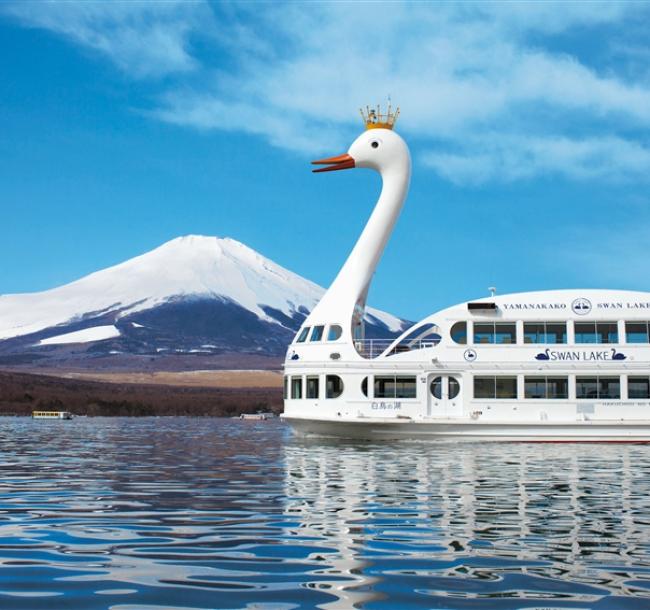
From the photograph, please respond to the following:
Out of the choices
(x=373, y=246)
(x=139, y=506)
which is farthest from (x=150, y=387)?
(x=139, y=506)

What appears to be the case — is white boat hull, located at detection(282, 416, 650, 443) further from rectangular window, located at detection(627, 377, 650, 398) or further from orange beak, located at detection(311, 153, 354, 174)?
orange beak, located at detection(311, 153, 354, 174)

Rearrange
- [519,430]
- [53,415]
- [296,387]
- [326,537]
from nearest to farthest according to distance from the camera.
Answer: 1. [326,537]
2. [519,430]
3. [296,387]
4. [53,415]

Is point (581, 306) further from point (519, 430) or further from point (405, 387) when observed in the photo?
point (405, 387)

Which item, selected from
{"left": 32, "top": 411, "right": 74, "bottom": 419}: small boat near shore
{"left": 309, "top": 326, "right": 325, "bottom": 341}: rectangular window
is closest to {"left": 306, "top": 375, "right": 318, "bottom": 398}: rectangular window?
{"left": 309, "top": 326, "right": 325, "bottom": 341}: rectangular window

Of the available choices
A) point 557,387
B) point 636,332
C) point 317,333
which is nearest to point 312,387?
point 317,333

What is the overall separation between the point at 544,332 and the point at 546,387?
6.10ft

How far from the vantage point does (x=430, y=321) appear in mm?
32469

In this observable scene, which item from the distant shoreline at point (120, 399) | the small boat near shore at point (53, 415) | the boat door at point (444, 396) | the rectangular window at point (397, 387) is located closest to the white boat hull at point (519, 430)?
the boat door at point (444, 396)

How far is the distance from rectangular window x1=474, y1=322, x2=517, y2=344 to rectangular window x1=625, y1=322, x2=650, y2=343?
12.4 feet

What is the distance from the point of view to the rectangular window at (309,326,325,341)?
33.8 meters

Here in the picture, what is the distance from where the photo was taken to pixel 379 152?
115ft

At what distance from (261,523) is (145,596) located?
3.98 meters

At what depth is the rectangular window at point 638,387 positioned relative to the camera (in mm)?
32031

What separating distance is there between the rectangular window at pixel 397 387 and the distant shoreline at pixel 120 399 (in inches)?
2536
